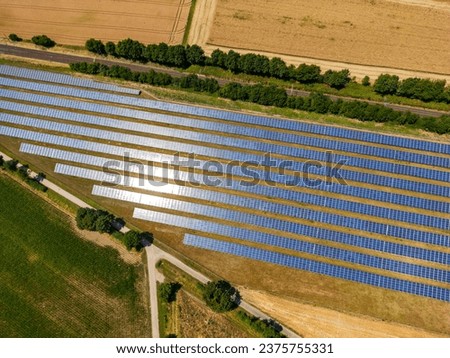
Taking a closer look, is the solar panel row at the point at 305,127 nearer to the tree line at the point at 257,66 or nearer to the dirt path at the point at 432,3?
the tree line at the point at 257,66

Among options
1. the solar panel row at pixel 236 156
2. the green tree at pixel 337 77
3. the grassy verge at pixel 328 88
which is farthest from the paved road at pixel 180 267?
the green tree at pixel 337 77

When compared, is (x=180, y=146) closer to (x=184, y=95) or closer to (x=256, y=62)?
(x=184, y=95)

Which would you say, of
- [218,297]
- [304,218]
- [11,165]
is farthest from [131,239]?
[304,218]

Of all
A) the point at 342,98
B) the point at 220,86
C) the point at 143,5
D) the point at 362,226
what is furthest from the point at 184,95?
the point at 362,226

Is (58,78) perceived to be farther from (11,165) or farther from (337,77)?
(337,77)

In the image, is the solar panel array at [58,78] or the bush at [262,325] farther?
the solar panel array at [58,78]

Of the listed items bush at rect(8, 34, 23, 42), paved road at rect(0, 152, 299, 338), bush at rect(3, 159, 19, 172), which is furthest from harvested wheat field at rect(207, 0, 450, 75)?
bush at rect(3, 159, 19, 172)
